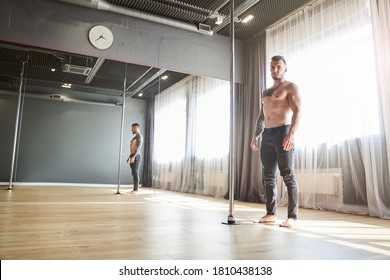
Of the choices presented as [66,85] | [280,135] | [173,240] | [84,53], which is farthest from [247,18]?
[173,240]

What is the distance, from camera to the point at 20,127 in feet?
19.5

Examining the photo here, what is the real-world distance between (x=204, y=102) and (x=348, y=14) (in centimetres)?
275

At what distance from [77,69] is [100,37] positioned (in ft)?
4.10

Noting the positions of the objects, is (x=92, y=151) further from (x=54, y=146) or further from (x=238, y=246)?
(x=238, y=246)

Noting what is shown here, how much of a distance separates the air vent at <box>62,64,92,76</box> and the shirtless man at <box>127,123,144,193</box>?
1206 millimetres

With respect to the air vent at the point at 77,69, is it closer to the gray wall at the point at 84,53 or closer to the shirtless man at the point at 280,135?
the gray wall at the point at 84,53

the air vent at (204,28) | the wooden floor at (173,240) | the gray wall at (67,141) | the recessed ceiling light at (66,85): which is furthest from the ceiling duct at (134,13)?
the wooden floor at (173,240)

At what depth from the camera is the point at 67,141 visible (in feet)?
18.0

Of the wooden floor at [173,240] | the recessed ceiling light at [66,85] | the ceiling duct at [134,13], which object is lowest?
the wooden floor at [173,240]

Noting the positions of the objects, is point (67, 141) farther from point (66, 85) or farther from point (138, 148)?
point (138, 148)

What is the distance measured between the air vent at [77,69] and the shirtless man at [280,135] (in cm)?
358

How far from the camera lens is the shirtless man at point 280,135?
218cm

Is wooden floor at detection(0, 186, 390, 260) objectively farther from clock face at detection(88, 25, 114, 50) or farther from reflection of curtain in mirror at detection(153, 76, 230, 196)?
reflection of curtain in mirror at detection(153, 76, 230, 196)

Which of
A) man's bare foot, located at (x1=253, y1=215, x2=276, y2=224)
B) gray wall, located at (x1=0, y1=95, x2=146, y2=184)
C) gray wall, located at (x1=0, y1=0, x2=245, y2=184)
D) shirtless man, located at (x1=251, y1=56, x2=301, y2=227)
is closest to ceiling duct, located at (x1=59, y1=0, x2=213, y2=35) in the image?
gray wall, located at (x1=0, y1=0, x2=245, y2=184)
